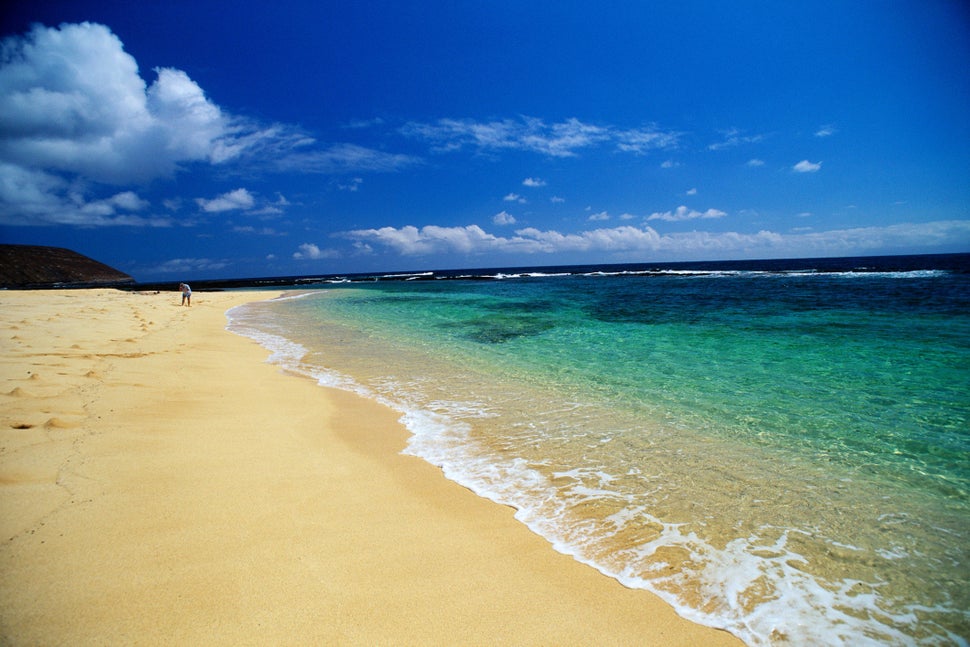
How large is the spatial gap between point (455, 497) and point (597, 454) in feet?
6.07

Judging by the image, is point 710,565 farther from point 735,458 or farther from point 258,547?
point 258,547

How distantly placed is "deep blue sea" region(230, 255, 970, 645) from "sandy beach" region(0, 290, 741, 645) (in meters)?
0.42

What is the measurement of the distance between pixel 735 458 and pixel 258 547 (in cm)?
483

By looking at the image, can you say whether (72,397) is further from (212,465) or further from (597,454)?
(597,454)

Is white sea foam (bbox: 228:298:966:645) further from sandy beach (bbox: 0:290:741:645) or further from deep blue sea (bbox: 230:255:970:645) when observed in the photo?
sandy beach (bbox: 0:290:741:645)

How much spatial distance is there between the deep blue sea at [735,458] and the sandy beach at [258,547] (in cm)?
42

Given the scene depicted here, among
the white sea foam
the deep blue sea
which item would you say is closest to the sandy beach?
the white sea foam

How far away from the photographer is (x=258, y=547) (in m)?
2.89

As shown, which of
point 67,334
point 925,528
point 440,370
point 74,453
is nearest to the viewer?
A: point 925,528

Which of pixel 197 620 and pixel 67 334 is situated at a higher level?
pixel 67 334

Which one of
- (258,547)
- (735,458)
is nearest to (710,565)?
(735,458)

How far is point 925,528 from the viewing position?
3348 millimetres

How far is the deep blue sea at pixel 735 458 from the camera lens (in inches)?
106

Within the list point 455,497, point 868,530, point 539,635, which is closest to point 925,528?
point 868,530
